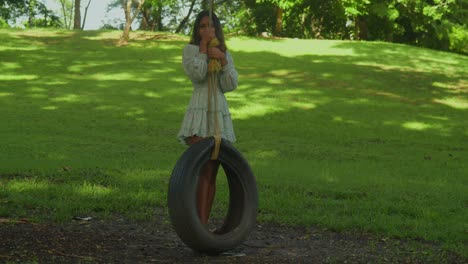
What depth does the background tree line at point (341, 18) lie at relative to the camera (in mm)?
41500

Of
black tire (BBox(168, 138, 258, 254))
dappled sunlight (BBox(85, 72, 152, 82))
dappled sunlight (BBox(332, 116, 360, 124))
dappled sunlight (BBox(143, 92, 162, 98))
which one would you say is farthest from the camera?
dappled sunlight (BBox(85, 72, 152, 82))

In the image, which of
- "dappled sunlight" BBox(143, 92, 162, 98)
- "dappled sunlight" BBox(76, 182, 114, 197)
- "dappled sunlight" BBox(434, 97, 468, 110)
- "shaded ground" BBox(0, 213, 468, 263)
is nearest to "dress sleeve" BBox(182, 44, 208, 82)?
"shaded ground" BBox(0, 213, 468, 263)

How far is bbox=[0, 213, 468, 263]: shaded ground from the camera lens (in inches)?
248

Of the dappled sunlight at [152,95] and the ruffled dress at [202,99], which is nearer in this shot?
the ruffled dress at [202,99]

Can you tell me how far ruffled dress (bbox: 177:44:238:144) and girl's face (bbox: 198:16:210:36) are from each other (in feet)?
0.48

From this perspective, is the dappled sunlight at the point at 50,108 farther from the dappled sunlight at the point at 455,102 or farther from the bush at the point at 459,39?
the bush at the point at 459,39

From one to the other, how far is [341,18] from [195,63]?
140 feet

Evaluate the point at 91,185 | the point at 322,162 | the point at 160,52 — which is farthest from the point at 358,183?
the point at 160,52

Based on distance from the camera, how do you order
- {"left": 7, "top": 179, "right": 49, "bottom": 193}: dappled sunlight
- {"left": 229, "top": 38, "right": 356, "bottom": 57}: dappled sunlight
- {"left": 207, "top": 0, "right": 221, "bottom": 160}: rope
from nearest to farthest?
{"left": 207, "top": 0, "right": 221, "bottom": 160}: rope → {"left": 7, "top": 179, "right": 49, "bottom": 193}: dappled sunlight → {"left": 229, "top": 38, "right": 356, "bottom": 57}: dappled sunlight

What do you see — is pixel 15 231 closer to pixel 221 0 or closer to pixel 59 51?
pixel 59 51

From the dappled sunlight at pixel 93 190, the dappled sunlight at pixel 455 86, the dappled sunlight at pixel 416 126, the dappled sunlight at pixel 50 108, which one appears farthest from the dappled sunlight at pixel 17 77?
the dappled sunlight at pixel 93 190

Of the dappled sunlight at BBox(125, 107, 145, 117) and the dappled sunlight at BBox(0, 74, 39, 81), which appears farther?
the dappled sunlight at BBox(0, 74, 39, 81)

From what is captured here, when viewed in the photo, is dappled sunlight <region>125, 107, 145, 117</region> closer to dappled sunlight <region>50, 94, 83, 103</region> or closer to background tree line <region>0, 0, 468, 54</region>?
dappled sunlight <region>50, 94, 83, 103</region>

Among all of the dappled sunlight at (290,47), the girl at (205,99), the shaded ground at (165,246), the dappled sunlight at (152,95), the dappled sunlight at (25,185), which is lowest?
the dappled sunlight at (152,95)
